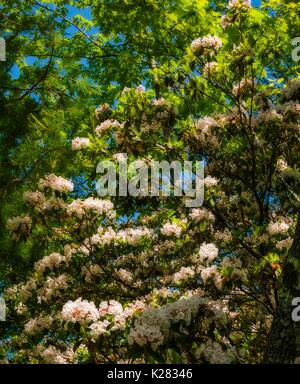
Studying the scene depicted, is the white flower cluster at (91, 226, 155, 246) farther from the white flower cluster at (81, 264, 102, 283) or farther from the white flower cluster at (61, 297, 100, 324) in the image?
the white flower cluster at (61, 297, 100, 324)

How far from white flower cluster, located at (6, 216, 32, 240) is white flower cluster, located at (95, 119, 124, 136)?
5.83ft

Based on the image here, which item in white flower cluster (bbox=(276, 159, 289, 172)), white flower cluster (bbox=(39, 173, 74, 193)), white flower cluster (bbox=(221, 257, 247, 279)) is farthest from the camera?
white flower cluster (bbox=(276, 159, 289, 172))

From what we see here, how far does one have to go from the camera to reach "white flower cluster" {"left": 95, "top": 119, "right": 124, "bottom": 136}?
6.26m

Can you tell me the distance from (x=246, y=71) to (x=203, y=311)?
3.23m

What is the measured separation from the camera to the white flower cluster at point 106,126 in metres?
6.26

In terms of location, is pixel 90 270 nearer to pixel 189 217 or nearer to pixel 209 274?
pixel 189 217

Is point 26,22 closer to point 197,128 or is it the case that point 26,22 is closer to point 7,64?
point 7,64

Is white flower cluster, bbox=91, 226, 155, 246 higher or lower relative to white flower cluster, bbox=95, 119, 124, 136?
lower

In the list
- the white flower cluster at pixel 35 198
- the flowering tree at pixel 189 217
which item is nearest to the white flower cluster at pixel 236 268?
the flowering tree at pixel 189 217

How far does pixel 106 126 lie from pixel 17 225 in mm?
1942

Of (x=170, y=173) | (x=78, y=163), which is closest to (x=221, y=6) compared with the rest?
(x=170, y=173)

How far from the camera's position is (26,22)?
5582 millimetres

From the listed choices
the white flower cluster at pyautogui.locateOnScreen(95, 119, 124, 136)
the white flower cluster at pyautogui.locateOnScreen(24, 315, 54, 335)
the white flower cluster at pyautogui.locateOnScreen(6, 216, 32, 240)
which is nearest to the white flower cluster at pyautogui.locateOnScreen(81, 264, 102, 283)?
the white flower cluster at pyautogui.locateOnScreen(24, 315, 54, 335)
